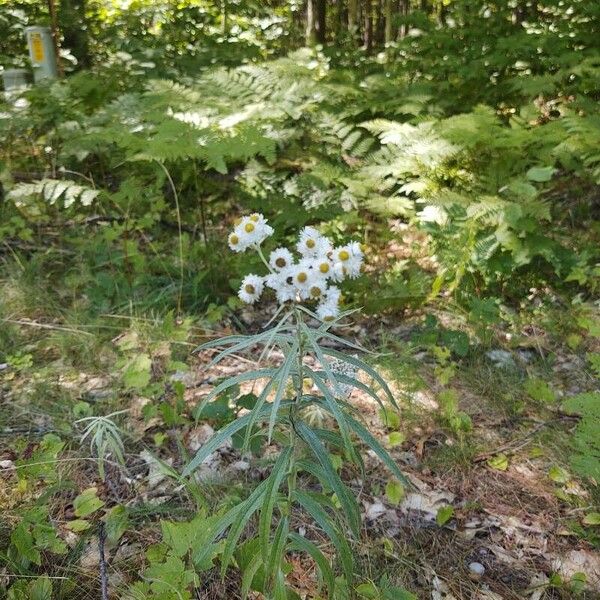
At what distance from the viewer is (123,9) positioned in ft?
19.8

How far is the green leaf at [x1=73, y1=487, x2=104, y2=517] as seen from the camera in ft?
5.83

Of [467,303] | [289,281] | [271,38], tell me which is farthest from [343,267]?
[271,38]

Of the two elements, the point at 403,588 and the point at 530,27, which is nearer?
the point at 403,588

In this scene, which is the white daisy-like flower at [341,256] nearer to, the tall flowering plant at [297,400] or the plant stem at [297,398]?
the tall flowering plant at [297,400]

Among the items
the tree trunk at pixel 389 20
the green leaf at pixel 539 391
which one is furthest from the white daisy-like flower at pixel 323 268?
the tree trunk at pixel 389 20

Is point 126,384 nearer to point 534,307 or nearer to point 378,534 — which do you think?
point 378,534

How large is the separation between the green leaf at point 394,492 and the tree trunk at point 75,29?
5254 millimetres

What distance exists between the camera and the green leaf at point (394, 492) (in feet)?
6.28

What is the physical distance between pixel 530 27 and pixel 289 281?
4.41 m

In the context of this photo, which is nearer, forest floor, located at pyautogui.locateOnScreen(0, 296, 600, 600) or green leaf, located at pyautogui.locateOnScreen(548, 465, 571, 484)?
forest floor, located at pyautogui.locateOnScreen(0, 296, 600, 600)

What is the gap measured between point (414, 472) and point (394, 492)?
0.55ft

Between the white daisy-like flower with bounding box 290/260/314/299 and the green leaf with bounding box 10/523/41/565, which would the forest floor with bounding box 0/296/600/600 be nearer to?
the green leaf with bounding box 10/523/41/565

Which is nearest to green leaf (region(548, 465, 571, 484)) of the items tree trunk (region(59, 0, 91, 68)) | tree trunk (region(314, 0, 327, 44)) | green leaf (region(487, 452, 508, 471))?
green leaf (region(487, 452, 508, 471))

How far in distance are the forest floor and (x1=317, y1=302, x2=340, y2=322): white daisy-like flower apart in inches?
17.1
